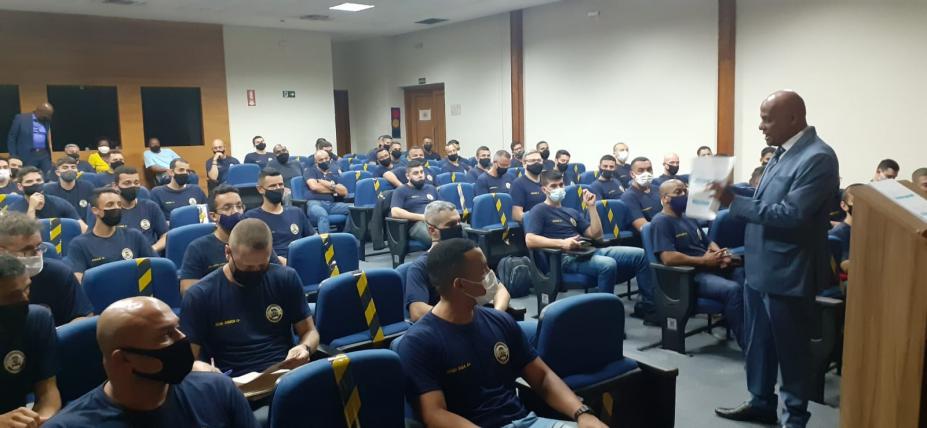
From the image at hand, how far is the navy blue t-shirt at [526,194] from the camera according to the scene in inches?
262

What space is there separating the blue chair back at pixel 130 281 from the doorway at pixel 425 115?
1181 cm

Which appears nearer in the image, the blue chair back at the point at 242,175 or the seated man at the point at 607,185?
the seated man at the point at 607,185

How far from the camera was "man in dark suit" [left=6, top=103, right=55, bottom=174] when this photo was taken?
1044 cm

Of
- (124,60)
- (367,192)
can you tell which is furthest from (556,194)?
(124,60)

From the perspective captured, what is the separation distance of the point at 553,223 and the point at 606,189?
7.08ft

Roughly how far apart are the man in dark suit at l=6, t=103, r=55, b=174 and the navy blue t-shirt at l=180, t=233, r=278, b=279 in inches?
323

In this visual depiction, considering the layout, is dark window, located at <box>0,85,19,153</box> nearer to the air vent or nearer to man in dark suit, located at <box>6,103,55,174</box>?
man in dark suit, located at <box>6,103,55,174</box>

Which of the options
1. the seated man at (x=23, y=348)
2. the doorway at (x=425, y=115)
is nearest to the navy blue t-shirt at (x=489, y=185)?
the seated man at (x=23, y=348)

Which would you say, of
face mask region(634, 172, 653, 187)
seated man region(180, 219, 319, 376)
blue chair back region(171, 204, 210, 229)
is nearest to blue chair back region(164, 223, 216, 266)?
blue chair back region(171, 204, 210, 229)

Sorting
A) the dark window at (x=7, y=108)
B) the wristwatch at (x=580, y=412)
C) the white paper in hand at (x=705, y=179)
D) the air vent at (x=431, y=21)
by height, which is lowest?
the wristwatch at (x=580, y=412)

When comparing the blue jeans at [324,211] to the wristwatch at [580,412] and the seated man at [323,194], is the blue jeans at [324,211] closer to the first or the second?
the seated man at [323,194]

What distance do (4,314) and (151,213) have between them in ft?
10.6

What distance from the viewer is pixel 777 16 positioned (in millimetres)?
9109

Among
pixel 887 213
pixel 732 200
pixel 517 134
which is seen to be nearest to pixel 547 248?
pixel 732 200
